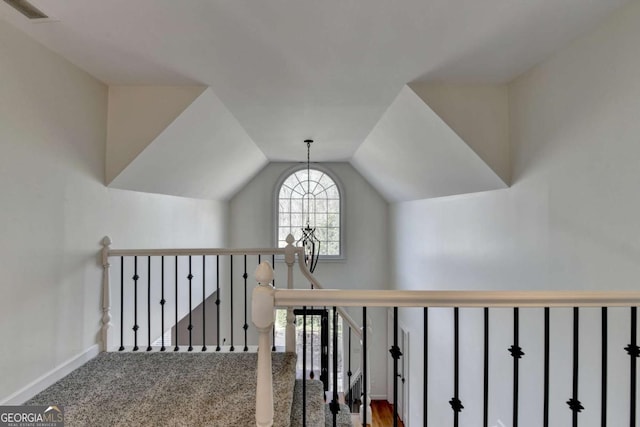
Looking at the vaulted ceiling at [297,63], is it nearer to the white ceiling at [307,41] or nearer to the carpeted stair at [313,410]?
the white ceiling at [307,41]

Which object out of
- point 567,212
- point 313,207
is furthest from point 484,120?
point 313,207

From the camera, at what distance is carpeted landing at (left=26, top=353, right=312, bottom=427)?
1.62 metres

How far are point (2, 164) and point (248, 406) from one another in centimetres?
194

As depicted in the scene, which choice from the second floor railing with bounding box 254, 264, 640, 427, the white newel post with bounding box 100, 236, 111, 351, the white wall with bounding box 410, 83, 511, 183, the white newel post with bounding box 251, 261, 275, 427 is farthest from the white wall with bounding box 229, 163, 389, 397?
the white newel post with bounding box 251, 261, 275, 427

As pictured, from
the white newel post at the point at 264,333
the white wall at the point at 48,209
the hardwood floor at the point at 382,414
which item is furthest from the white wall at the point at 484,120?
the hardwood floor at the point at 382,414

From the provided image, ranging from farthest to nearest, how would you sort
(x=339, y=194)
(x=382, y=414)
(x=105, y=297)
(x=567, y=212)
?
(x=339, y=194) → (x=382, y=414) → (x=105, y=297) → (x=567, y=212)

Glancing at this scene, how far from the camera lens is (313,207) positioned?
20.1ft

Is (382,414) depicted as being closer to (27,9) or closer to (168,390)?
(168,390)

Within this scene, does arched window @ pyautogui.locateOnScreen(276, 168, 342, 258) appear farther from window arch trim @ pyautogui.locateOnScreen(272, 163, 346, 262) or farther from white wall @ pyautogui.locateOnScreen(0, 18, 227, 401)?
white wall @ pyautogui.locateOnScreen(0, 18, 227, 401)

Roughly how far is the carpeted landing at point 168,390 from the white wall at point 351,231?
3681 mm

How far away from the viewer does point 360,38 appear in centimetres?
176

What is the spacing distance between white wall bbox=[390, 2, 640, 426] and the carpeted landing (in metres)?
1.69

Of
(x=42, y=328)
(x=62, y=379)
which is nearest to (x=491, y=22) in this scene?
(x=42, y=328)

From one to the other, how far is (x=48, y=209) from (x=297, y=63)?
6.26 ft
